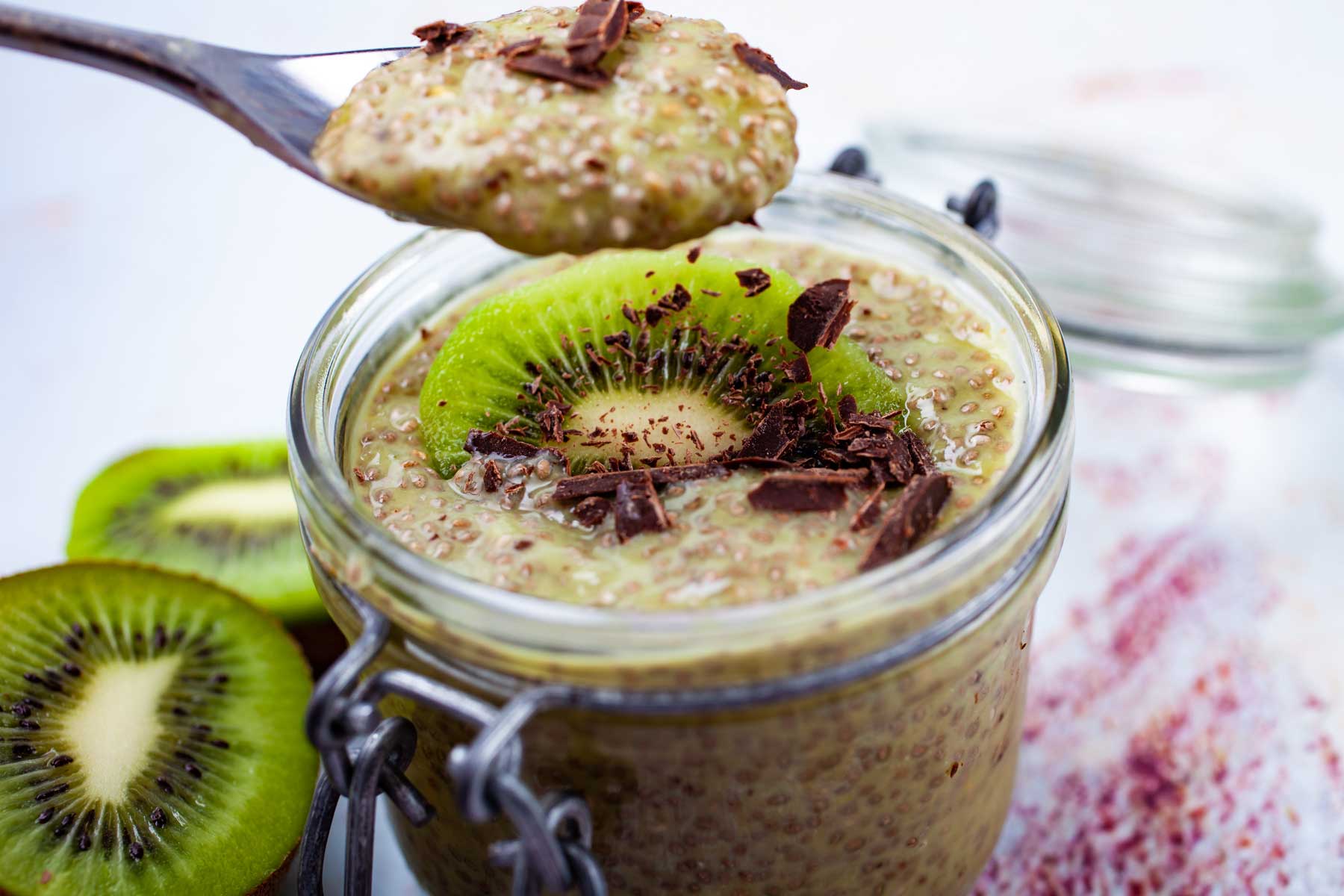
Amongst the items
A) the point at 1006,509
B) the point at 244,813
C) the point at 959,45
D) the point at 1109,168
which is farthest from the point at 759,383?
the point at 959,45

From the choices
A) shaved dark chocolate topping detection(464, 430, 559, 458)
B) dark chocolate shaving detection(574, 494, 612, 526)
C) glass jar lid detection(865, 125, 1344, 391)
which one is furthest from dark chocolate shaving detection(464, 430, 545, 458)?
glass jar lid detection(865, 125, 1344, 391)

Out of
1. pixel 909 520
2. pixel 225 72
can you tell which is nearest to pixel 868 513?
pixel 909 520

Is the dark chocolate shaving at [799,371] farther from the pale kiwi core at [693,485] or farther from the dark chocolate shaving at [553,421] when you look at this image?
the dark chocolate shaving at [553,421]

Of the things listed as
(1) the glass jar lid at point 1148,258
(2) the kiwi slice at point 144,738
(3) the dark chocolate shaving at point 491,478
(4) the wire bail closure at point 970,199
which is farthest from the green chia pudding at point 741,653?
(1) the glass jar lid at point 1148,258

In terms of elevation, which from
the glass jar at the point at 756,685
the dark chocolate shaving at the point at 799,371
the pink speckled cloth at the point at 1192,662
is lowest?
the pink speckled cloth at the point at 1192,662

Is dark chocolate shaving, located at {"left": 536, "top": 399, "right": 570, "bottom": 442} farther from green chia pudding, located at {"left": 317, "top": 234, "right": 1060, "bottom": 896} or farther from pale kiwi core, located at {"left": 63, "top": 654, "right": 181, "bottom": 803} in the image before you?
pale kiwi core, located at {"left": 63, "top": 654, "right": 181, "bottom": 803}
